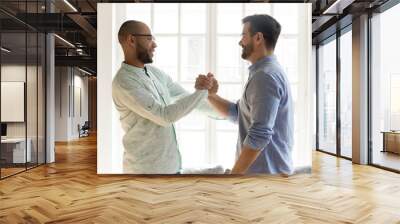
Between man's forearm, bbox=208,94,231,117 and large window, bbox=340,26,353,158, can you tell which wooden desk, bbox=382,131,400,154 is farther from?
man's forearm, bbox=208,94,231,117

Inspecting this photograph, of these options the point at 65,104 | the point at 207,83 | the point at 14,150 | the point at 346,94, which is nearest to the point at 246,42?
the point at 207,83

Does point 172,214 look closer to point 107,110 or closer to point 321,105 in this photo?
point 107,110

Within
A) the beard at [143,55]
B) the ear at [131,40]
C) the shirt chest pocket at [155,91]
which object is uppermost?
the ear at [131,40]

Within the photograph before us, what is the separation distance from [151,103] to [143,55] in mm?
792

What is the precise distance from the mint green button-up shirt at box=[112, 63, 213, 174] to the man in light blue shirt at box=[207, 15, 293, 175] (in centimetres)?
50

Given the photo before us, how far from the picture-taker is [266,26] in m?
5.98

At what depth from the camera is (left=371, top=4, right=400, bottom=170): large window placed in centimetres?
702

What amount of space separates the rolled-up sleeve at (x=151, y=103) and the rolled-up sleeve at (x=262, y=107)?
0.73 metres

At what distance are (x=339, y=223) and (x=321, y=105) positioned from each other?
769cm

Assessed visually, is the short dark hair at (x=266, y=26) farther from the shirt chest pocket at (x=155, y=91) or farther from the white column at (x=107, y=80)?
the white column at (x=107, y=80)

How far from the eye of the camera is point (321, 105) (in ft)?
35.9

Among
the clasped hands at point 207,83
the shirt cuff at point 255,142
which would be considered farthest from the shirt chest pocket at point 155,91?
the shirt cuff at point 255,142

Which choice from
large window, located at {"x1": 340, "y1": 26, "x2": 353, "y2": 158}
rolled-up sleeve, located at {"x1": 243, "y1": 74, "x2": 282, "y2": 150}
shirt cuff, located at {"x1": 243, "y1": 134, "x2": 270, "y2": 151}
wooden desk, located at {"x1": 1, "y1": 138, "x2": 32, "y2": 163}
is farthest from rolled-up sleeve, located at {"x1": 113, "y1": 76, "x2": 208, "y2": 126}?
large window, located at {"x1": 340, "y1": 26, "x2": 353, "y2": 158}

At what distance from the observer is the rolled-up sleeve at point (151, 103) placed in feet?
18.2
